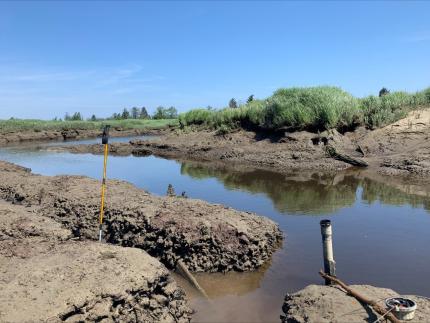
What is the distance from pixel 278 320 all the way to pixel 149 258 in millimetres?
1807

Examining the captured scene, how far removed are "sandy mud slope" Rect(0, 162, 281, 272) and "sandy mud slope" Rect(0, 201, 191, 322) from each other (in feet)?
4.24

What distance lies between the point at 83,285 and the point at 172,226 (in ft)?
8.48

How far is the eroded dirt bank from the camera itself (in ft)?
53.6

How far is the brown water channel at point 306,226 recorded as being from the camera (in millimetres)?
6199

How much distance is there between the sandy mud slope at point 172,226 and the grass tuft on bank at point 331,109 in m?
12.8

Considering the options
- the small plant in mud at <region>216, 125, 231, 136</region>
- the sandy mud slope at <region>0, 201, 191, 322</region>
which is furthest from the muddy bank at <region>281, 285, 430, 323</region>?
the small plant in mud at <region>216, 125, 231, 136</region>

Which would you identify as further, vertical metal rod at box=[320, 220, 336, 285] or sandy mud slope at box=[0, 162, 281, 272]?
sandy mud slope at box=[0, 162, 281, 272]

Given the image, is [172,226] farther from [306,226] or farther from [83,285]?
[306,226]

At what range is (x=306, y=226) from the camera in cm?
927

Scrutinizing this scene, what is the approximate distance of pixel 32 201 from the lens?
383 inches

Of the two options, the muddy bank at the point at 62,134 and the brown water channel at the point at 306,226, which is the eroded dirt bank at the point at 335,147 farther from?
the muddy bank at the point at 62,134

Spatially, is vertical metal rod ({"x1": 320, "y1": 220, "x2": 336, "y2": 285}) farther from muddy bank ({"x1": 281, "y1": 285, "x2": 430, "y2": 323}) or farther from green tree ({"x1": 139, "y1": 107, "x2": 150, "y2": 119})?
green tree ({"x1": 139, "y1": 107, "x2": 150, "y2": 119})

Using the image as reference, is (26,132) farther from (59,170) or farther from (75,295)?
(75,295)

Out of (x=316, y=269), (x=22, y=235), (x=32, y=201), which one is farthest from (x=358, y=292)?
(x=32, y=201)
